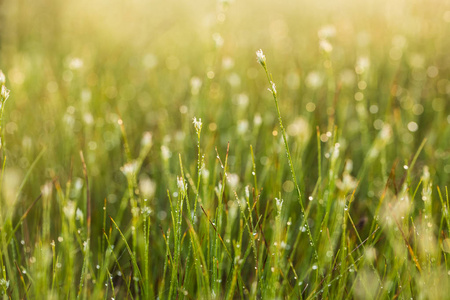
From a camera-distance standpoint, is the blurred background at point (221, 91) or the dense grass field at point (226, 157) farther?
the blurred background at point (221, 91)

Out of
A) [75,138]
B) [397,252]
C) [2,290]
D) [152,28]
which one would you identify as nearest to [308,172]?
[397,252]

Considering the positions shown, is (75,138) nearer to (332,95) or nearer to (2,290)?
(2,290)

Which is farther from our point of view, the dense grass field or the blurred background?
the blurred background

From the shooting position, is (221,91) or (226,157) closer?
(226,157)
